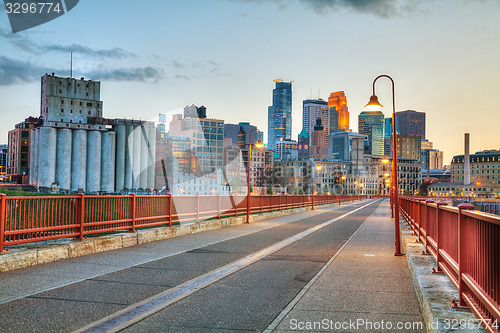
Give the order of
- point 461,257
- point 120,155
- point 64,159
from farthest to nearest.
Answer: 1. point 120,155
2. point 64,159
3. point 461,257

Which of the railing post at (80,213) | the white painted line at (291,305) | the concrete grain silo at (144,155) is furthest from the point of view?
the concrete grain silo at (144,155)

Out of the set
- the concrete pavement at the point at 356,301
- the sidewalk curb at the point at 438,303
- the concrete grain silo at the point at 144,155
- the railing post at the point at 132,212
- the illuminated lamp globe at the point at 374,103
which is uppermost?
the concrete grain silo at the point at 144,155

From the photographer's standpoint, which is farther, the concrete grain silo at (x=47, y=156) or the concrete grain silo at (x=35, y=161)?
the concrete grain silo at (x=35, y=161)

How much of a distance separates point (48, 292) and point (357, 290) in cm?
577

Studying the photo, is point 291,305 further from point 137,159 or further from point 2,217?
point 137,159

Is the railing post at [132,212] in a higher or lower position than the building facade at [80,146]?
lower

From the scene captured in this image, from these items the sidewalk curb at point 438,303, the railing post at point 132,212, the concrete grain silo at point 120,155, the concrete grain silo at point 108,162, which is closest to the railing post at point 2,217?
the railing post at point 132,212

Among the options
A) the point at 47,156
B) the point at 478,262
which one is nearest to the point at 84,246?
the point at 478,262

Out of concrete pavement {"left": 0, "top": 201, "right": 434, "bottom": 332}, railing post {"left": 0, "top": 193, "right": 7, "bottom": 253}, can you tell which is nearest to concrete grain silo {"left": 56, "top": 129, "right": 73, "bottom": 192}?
concrete pavement {"left": 0, "top": 201, "right": 434, "bottom": 332}

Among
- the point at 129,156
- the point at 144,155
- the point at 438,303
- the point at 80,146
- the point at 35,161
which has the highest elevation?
the point at 80,146

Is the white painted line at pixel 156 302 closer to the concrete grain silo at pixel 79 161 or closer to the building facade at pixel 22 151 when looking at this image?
the concrete grain silo at pixel 79 161

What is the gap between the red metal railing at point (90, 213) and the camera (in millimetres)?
11531

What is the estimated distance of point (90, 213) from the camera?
47.5 feet

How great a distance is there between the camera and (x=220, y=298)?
8133mm
